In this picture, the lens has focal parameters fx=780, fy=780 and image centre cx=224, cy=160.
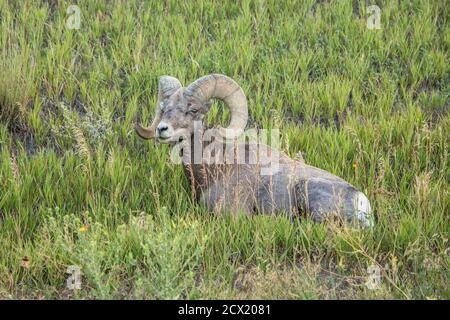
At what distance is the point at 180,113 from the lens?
8391mm

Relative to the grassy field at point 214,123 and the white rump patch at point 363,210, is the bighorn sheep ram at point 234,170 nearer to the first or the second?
the white rump patch at point 363,210

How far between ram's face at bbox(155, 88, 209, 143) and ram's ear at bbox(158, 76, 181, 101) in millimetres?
78

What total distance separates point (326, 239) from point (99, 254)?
7.12ft

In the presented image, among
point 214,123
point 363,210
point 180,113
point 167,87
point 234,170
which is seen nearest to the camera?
point 363,210

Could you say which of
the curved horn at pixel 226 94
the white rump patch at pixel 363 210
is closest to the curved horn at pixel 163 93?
the curved horn at pixel 226 94

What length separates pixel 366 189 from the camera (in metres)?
8.96

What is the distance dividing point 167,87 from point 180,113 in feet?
1.34

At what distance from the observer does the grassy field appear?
7086 mm

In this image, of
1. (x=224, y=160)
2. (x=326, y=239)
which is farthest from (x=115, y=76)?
(x=326, y=239)

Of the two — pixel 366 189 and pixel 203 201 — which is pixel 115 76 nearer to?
pixel 203 201

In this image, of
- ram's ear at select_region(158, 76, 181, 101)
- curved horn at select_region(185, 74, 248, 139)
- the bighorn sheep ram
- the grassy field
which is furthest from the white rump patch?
ram's ear at select_region(158, 76, 181, 101)

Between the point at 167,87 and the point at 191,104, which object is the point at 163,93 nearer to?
the point at 167,87

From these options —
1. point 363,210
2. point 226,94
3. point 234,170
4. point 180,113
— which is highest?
point 226,94

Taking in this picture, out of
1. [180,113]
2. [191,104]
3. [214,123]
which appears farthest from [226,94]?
[214,123]
